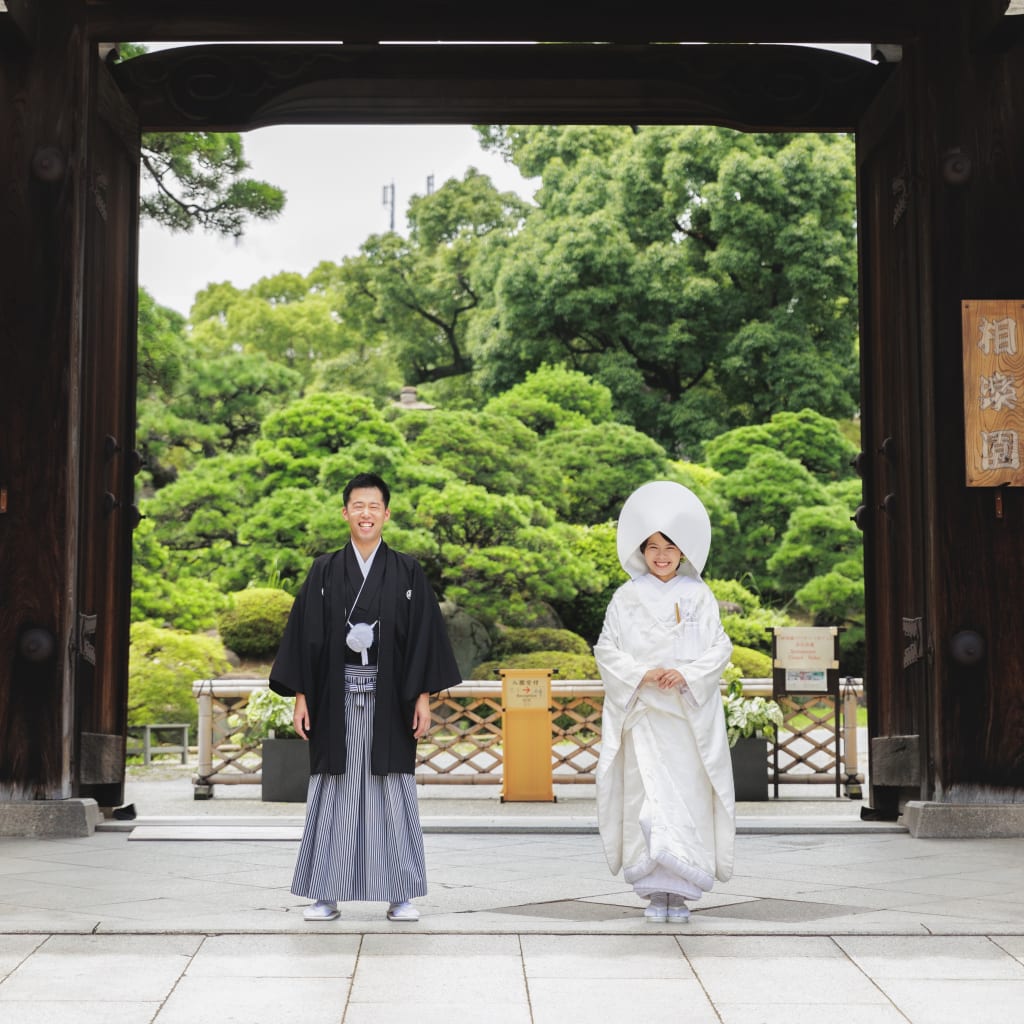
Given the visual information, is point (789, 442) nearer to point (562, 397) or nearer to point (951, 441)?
point (562, 397)

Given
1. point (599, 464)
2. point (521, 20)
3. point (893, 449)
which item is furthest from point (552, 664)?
point (521, 20)

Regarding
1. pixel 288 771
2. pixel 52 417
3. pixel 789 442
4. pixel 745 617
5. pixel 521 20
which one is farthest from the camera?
pixel 789 442

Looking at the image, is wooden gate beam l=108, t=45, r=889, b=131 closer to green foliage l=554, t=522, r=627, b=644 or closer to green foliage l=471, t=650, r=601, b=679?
green foliage l=471, t=650, r=601, b=679

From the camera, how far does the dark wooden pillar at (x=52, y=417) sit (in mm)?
6805

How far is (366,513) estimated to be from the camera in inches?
193

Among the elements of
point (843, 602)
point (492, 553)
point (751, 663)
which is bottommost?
point (751, 663)

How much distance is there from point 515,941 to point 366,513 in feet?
5.09

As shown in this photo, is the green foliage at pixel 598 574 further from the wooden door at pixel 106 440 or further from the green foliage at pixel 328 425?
the wooden door at pixel 106 440

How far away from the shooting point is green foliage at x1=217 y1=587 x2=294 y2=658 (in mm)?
16703

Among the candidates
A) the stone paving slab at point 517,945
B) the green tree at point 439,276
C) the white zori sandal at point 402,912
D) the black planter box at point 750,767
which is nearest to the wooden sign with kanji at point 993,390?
the stone paving slab at point 517,945

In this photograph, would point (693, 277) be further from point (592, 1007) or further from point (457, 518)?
point (592, 1007)

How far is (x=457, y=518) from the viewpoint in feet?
53.8

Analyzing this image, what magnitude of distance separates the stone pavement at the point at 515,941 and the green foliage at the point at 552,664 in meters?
8.50

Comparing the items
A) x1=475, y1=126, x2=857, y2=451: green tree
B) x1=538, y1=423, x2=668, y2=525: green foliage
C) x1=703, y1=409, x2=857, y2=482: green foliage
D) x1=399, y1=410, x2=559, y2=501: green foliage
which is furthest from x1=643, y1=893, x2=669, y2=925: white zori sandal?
x1=475, y1=126, x2=857, y2=451: green tree
